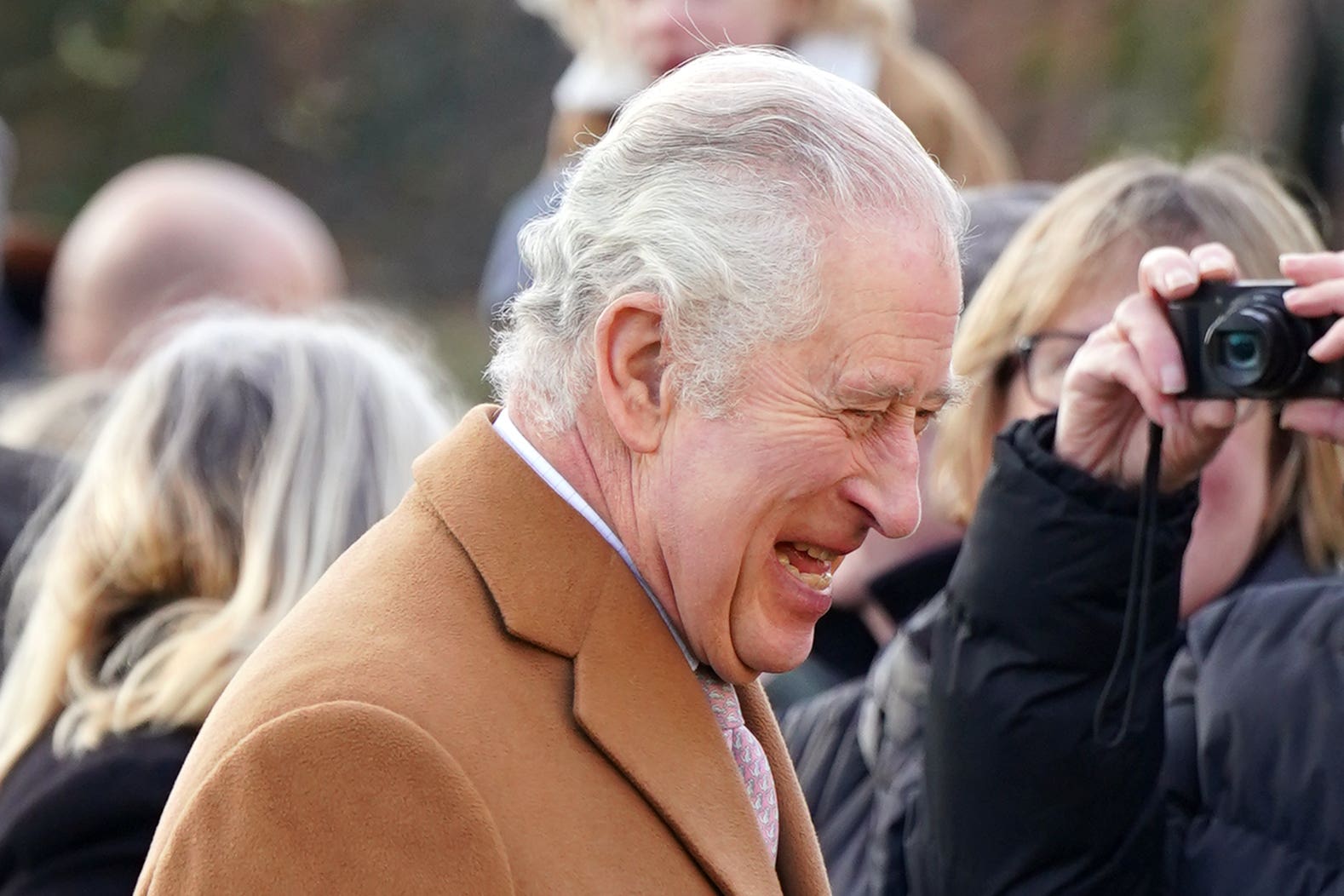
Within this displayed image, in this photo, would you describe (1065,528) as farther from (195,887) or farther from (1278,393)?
(195,887)

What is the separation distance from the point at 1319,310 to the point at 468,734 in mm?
1138

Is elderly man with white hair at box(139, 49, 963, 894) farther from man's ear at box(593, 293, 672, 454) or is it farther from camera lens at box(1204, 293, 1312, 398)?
camera lens at box(1204, 293, 1312, 398)

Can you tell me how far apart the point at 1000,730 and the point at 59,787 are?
126 centimetres

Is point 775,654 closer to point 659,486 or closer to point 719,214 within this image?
point 659,486

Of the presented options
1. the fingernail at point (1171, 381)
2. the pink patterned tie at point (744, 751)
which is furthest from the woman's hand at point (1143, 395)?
the pink patterned tie at point (744, 751)

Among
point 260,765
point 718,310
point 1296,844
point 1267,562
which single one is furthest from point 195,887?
point 1267,562

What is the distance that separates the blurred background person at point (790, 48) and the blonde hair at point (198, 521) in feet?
3.49

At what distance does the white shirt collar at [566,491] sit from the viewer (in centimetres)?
195

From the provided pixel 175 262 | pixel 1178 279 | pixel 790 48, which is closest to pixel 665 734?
pixel 1178 279

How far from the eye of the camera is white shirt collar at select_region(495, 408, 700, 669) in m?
1.95

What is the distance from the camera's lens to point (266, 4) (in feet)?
30.5

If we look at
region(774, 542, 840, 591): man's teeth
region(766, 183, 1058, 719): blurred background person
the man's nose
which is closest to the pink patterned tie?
region(774, 542, 840, 591): man's teeth

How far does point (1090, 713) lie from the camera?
7.66ft

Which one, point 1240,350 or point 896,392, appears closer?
point 896,392
